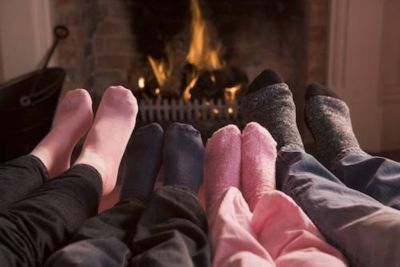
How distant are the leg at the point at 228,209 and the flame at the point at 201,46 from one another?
104 cm

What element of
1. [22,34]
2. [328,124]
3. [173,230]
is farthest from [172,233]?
[22,34]

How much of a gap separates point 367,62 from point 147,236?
4.84ft

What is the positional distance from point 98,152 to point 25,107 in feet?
2.22

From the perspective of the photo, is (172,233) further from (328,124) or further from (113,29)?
(113,29)

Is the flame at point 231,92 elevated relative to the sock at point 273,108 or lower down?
lower down

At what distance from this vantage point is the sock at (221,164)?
0.86 meters

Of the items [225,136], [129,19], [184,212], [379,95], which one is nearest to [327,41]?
[379,95]

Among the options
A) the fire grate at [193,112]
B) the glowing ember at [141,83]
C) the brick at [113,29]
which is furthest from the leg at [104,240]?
the brick at [113,29]

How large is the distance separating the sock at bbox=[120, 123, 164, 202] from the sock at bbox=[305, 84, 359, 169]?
0.33m

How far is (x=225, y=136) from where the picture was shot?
3.31 ft

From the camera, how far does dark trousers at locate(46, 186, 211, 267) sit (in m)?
0.55

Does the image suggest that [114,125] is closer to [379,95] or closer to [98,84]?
[98,84]

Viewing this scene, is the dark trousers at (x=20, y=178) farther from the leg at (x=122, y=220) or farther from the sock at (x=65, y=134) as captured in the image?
the leg at (x=122, y=220)

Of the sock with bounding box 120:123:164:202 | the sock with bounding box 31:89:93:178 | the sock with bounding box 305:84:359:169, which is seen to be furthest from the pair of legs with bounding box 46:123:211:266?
the sock with bounding box 305:84:359:169
